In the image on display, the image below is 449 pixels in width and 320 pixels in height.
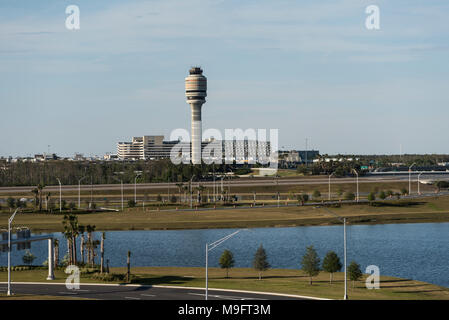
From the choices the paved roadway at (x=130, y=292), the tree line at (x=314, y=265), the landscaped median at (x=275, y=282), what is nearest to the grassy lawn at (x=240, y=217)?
the landscaped median at (x=275, y=282)

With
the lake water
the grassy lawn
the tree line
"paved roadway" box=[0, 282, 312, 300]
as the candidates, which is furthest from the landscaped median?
the grassy lawn

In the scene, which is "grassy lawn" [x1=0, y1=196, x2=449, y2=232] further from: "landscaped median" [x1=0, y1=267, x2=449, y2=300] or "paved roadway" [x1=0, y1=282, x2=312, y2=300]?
"paved roadway" [x1=0, y1=282, x2=312, y2=300]

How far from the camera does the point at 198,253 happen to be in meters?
99.4

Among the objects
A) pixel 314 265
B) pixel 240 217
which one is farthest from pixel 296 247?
pixel 240 217

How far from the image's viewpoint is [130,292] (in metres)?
62.5

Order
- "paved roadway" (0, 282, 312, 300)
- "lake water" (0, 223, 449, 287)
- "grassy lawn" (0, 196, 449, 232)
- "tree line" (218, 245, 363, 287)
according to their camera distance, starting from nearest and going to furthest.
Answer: "paved roadway" (0, 282, 312, 300) → "tree line" (218, 245, 363, 287) → "lake water" (0, 223, 449, 287) → "grassy lawn" (0, 196, 449, 232)

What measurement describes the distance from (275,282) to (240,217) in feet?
221

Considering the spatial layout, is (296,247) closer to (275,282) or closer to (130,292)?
(275,282)

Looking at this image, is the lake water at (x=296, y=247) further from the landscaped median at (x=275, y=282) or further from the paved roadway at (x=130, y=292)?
the paved roadway at (x=130, y=292)

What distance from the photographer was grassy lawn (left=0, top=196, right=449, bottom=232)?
130m

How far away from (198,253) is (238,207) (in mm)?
54554

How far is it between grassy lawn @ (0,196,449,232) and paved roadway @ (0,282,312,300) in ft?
194
